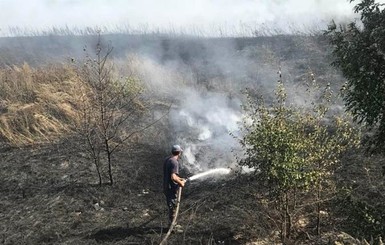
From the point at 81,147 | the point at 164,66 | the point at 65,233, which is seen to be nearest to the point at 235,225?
the point at 65,233

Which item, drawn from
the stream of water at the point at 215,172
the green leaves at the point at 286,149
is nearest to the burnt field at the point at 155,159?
the stream of water at the point at 215,172

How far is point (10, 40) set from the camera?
28750mm

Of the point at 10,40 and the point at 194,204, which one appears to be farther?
the point at 10,40

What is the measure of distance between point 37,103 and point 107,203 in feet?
19.3

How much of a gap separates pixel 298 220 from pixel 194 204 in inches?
74.9

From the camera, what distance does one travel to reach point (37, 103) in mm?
13375

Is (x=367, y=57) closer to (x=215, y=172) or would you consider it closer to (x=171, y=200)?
(x=171, y=200)

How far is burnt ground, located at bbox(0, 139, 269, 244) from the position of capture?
7.39m

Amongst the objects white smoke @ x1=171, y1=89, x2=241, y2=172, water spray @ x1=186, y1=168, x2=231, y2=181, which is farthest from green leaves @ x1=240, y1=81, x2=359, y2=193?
white smoke @ x1=171, y1=89, x2=241, y2=172

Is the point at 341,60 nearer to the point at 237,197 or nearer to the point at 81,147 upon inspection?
the point at 237,197

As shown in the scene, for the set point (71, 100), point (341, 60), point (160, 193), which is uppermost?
point (341, 60)

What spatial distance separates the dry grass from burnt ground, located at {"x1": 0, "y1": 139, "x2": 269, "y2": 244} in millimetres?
822

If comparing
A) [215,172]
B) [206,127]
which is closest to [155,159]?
[215,172]

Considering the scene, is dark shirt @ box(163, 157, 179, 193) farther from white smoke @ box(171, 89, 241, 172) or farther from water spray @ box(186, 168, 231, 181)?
white smoke @ box(171, 89, 241, 172)
